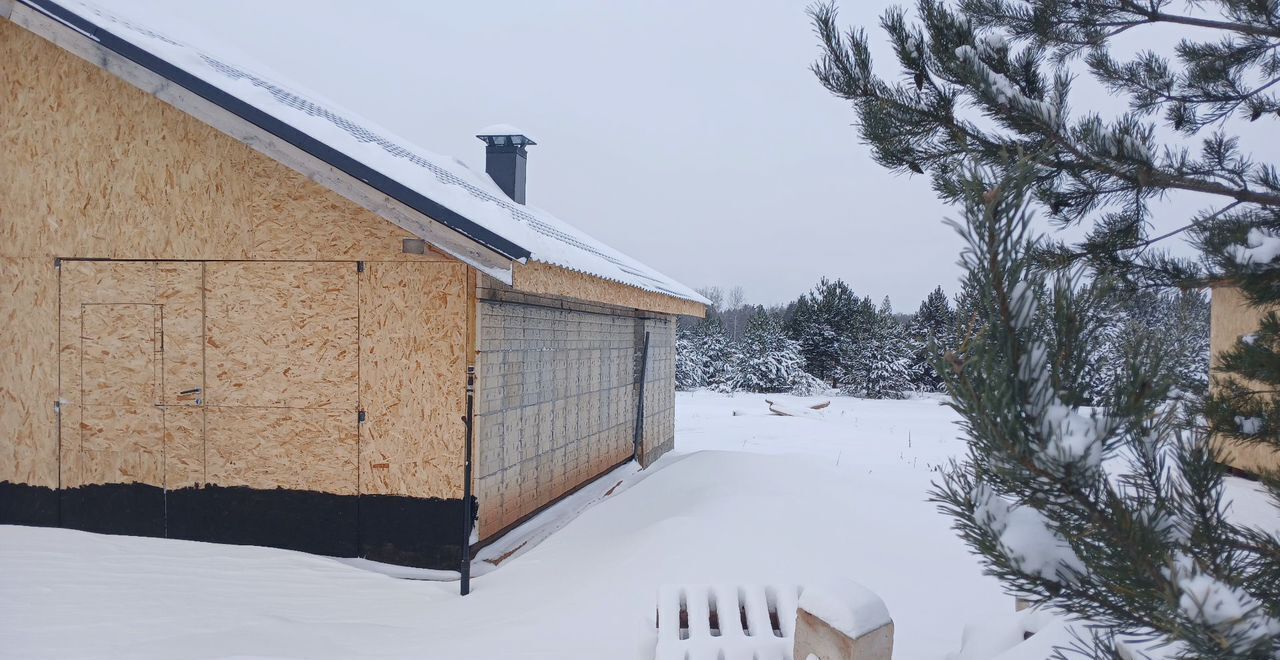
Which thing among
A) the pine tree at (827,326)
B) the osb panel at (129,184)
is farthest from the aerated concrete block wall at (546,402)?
the pine tree at (827,326)

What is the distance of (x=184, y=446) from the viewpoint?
6469 millimetres

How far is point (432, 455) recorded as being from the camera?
613 centimetres

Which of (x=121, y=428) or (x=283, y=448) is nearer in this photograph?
(x=283, y=448)

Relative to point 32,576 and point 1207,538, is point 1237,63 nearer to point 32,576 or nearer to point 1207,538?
point 1207,538

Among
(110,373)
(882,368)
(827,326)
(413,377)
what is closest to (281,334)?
(413,377)

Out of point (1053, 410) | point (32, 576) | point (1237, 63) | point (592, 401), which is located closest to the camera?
point (1053, 410)

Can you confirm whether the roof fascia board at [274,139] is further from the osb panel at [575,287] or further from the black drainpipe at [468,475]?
the black drainpipe at [468,475]

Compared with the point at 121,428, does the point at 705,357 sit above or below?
below

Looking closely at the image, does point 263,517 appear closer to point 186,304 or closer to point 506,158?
point 186,304

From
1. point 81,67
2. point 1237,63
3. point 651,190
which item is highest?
point 651,190

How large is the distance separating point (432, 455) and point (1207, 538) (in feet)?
18.0

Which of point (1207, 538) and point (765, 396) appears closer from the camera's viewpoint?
point (1207, 538)

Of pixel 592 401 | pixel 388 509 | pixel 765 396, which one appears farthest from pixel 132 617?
pixel 765 396

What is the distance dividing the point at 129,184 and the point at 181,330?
1437mm
